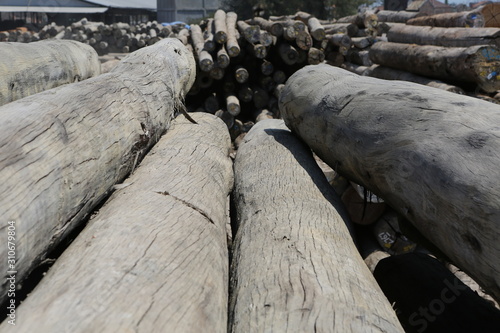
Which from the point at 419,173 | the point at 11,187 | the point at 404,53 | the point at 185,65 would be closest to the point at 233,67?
the point at 404,53

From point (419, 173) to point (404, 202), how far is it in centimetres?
25

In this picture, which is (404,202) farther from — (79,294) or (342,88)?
(79,294)

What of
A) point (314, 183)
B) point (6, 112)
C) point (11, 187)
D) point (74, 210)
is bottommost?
point (314, 183)

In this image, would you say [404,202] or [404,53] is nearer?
[404,202]

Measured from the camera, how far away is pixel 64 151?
224cm

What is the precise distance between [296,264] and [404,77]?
19.7 ft

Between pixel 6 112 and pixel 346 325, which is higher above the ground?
pixel 6 112

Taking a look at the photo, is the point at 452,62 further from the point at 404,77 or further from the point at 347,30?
the point at 347,30

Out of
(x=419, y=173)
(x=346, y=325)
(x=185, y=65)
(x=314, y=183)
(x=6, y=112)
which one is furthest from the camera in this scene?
(x=185, y=65)

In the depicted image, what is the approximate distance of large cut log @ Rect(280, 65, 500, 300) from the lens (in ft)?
6.93

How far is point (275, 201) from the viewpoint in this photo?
306cm

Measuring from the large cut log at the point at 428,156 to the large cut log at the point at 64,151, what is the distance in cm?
130

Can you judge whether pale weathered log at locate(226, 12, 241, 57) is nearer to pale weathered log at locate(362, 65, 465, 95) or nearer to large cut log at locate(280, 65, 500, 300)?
pale weathered log at locate(362, 65, 465, 95)

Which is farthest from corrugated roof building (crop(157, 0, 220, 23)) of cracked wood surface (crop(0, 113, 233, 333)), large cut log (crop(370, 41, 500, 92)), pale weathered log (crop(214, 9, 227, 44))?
cracked wood surface (crop(0, 113, 233, 333))
